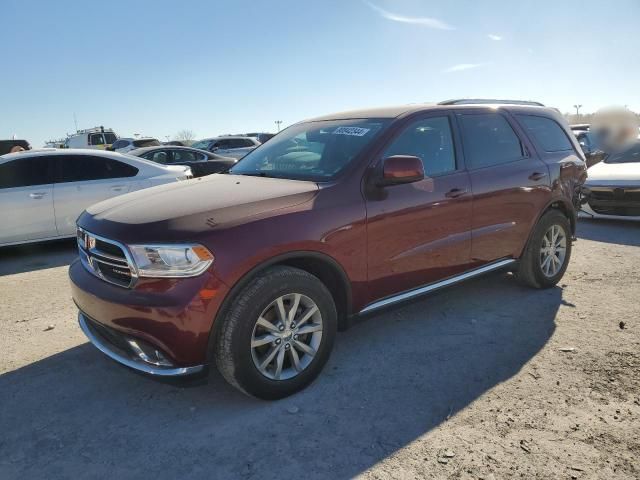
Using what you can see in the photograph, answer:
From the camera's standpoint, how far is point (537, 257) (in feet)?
15.4

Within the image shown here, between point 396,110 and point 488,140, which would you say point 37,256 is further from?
point 488,140

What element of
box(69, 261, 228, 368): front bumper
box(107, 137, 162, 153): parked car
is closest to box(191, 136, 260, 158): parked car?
box(107, 137, 162, 153): parked car

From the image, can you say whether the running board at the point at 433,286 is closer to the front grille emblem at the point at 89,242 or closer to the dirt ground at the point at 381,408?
the dirt ground at the point at 381,408

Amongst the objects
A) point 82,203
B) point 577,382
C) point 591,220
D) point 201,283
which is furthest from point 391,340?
point 591,220

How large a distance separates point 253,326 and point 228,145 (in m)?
17.7

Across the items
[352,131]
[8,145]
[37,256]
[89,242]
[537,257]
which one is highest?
[8,145]

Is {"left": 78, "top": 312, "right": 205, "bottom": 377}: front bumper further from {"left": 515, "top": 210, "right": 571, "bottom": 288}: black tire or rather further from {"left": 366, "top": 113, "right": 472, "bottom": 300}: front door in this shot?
{"left": 515, "top": 210, "right": 571, "bottom": 288}: black tire

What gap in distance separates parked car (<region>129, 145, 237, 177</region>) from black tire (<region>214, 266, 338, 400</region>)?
1017cm

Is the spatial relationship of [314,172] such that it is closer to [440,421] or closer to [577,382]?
[440,421]

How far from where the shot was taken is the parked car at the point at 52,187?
21.6 ft

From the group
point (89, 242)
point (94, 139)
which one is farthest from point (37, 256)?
point (94, 139)

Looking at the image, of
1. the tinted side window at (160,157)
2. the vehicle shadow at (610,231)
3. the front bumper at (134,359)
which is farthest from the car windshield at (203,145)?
the front bumper at (134,359)

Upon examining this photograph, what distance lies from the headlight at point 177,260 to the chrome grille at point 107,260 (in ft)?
0.47

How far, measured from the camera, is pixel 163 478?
2.41 metres
